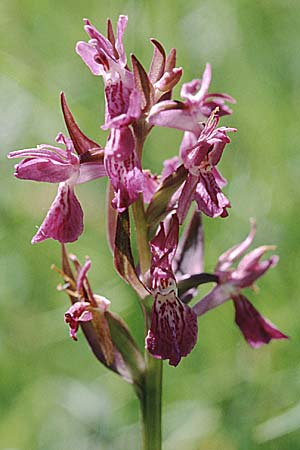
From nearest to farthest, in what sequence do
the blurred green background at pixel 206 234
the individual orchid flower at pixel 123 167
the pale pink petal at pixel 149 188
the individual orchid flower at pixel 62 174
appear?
the individual orchid flower at pixel 123 167 → the individual orchid flower at pixel 62 174 → the pale pink petal at pixel 149 188 → the blurred green background at pixel 206 234

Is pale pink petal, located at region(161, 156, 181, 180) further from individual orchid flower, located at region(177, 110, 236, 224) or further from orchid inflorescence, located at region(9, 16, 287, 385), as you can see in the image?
individual orchid flower, located at region(177, 110, 236, 224)

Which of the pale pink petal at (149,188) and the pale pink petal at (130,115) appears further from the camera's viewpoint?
the pale pink petal at (149,188)

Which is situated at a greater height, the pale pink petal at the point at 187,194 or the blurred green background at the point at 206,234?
the pale pink petal at the point at 187,194

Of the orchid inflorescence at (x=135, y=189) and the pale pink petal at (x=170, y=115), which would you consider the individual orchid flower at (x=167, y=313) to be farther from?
the pale pink petal at (x=170, y=115)

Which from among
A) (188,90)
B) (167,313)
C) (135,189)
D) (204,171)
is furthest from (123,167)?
(188,90)

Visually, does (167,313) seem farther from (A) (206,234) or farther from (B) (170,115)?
(A) (206,234)

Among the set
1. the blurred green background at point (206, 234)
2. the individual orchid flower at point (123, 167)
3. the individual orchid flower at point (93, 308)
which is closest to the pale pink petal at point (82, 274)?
the individual orchid flower at point (93, 308)

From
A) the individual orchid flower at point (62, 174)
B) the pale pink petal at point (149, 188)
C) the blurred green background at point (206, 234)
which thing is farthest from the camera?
the blurred green background at point (206, 234)

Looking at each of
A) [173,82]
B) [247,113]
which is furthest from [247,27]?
[173,82]
